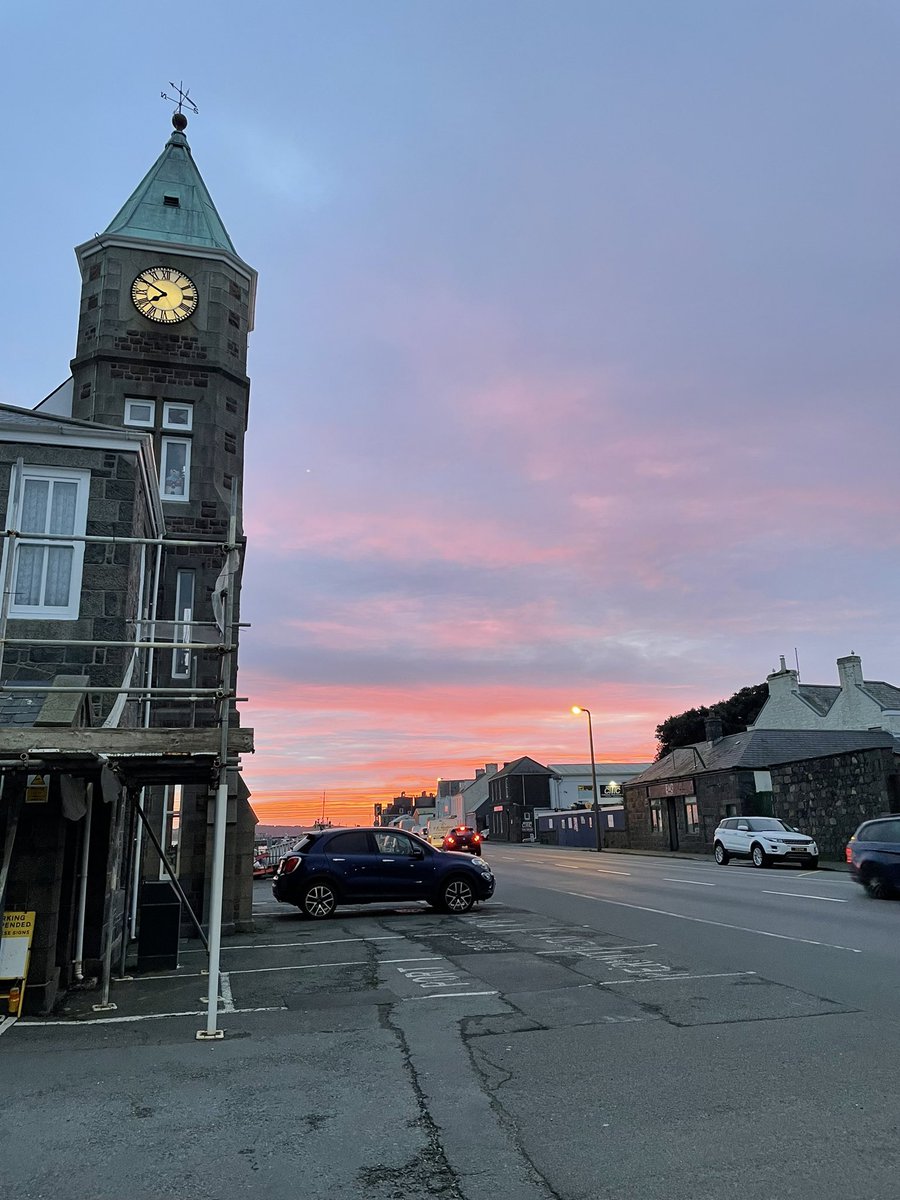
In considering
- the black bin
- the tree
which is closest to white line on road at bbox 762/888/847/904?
the black bin

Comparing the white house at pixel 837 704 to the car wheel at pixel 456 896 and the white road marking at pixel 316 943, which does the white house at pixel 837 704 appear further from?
the white road marking at pixel 316 943

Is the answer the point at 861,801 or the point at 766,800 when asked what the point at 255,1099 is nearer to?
the point at 861,801

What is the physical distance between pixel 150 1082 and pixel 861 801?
29805 mm

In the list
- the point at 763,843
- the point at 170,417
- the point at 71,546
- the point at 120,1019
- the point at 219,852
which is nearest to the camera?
the point at 219,852

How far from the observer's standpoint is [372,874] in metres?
16.6

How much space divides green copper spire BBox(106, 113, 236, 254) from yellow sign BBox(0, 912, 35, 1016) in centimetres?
1539

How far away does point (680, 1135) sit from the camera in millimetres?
5043

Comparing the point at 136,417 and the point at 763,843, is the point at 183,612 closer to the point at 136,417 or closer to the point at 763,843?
the point at 136,417

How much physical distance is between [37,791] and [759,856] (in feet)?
83.0

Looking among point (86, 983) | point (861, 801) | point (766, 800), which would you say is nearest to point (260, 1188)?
point (86, 983)

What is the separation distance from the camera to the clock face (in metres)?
19.0

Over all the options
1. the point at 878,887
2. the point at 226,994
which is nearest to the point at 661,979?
the point at 226,994

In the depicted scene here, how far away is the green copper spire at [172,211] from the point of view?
1976 cm

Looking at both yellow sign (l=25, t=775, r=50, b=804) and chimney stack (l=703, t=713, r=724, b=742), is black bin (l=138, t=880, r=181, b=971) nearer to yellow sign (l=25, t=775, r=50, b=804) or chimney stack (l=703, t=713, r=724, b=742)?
yellow sign (l=25, t=775, r=50, b=804)
